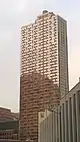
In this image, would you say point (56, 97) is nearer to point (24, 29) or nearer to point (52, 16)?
point (52, 16)

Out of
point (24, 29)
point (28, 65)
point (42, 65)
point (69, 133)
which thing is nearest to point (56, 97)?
point (42, 65)

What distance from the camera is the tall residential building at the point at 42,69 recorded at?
118 metres

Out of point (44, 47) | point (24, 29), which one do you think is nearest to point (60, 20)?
point (44, 47)

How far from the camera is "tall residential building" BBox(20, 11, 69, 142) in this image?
11850cm

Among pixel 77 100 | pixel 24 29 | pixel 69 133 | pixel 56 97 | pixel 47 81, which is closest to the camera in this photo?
pixel 77 100

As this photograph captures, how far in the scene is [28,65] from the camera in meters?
136

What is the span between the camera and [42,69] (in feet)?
415

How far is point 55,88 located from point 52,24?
2824 cm

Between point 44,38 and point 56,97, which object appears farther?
point 44,38

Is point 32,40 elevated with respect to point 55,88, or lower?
elevated

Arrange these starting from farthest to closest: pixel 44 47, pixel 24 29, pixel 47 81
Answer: pixel 24 29 → pixel 44 47 → pixel 47 81

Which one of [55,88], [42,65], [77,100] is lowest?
[77,100]

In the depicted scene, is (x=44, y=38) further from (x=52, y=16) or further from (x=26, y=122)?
(x=26, y=122)

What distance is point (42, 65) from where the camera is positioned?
127 meters
